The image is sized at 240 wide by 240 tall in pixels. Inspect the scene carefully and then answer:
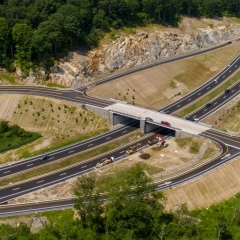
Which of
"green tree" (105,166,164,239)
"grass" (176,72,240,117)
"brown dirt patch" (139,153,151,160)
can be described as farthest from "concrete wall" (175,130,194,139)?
"green tree" (105,166,164,239)

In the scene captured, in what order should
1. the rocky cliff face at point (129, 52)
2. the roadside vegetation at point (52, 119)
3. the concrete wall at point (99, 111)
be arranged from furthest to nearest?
1. the rocky cliff face at point (129, 52)
2. the concrete wall at point (99, 111)
3. the roadside vegetation at point (52, 119)

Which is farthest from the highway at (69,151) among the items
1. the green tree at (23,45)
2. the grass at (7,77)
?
the green tree at (23,45)

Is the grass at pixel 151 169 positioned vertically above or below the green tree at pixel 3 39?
below

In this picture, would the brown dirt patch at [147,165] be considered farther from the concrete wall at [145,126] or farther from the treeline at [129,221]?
the treeline at [129,221]

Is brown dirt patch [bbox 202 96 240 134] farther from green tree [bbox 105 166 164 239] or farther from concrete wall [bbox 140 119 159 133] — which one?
green tree [bbox 105 166 164 239]

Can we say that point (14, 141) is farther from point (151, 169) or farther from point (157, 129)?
point (157, 129)

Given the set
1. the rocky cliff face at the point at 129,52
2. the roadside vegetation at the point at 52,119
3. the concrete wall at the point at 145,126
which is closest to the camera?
the roadside vegetation at the point at 52,119

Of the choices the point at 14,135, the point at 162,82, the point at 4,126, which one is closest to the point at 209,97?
the point at 162,82

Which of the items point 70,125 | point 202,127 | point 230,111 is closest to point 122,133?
point 70,125
